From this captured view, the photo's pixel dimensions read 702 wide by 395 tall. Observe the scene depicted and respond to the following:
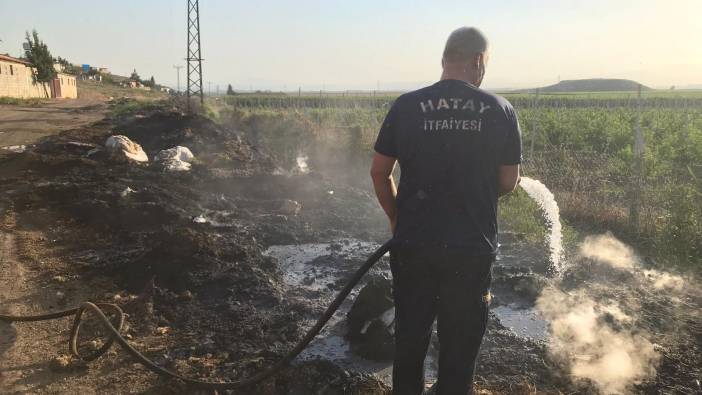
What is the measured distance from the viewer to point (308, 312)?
469 centimetres

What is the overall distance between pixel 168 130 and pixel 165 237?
11986mm

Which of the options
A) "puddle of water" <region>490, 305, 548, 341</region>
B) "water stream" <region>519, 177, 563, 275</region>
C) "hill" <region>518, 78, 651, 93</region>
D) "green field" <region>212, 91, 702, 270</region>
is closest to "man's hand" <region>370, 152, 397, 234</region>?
"puddle of water" <region>490, 305, 548, 341</region>

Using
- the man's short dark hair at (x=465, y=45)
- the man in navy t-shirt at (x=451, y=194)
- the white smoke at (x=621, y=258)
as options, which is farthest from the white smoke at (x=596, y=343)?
the man's short dark hair at (x=465, y=45)

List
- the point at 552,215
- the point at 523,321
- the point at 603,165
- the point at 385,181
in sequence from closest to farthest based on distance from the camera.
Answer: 1. the point at 385,181
2. the point at 523,321
3. the point at 552,215
4. the point at 603,165

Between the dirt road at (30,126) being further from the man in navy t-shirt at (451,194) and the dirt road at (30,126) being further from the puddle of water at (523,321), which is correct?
the man in navy t-shirt at (451,194)

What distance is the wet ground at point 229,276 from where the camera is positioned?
3592 millimetres

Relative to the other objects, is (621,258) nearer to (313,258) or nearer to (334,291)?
(334,291)

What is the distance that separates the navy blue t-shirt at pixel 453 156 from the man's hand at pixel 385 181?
0.12 meters

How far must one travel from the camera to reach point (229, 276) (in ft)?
17.5

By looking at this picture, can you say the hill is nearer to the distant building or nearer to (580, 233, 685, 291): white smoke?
the distant building

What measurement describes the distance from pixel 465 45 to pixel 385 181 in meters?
0.78

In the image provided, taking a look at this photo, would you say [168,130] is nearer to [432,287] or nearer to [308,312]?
[308,312]

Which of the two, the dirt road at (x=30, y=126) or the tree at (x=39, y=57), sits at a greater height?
the tree at (x=39, y=57)

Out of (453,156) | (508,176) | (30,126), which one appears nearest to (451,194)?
(453,156)
